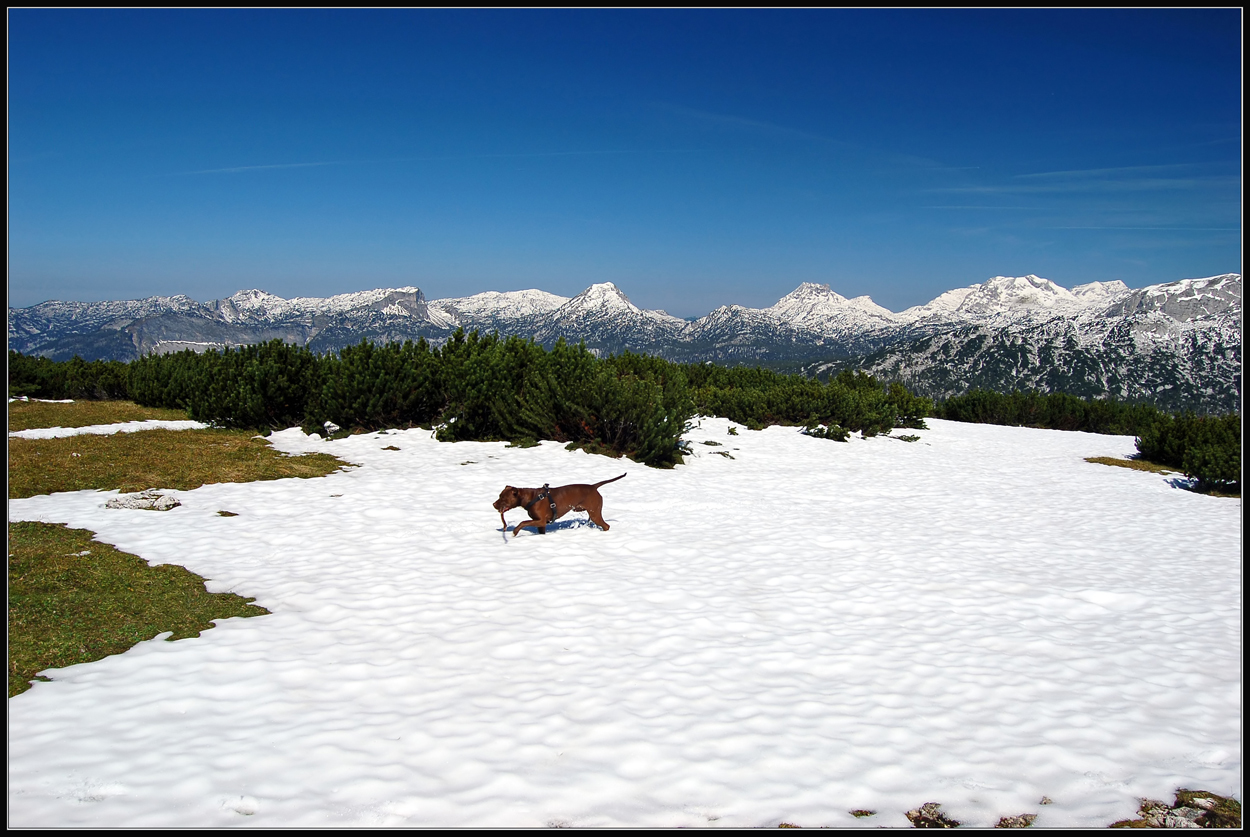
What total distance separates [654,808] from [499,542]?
17.5 feet

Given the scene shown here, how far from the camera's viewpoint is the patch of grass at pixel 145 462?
10.2 m

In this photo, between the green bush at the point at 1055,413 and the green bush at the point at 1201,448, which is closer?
the green bush at the point at 1201,448

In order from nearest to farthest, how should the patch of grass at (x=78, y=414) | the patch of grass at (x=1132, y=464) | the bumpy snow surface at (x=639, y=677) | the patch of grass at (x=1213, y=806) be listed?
the patch of grass at (x=1213, y=806) → the bumpy snow surface at (x=639, y=677) → the patch of grass at (x=78, y=414) → the patch of grass at (x=1132, y=464)

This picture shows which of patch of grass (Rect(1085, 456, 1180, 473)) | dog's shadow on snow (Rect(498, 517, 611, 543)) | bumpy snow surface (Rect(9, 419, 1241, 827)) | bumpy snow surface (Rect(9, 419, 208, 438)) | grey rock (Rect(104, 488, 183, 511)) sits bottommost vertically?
bumpy snow surface (Rect(9, 419, 1241, 827))

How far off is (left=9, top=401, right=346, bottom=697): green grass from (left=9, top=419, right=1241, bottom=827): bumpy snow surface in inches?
11.8

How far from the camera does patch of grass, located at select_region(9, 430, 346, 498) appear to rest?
400 inches

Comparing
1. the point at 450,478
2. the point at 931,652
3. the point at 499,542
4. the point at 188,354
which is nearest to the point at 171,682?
the point at 499,542

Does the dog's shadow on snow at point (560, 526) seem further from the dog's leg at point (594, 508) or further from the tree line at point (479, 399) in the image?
the tree line at point (479, 399)

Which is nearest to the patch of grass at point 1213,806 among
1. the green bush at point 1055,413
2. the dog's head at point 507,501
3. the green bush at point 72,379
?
the dog's head at point 507,501

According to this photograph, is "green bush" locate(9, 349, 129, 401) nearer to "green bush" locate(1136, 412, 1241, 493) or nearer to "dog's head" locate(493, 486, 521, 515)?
"dog's head" locate(493, 486, 521, 515)

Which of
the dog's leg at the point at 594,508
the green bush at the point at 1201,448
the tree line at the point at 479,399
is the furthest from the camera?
the tree line at the point at 479,399

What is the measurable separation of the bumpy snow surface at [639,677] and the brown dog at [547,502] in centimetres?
44

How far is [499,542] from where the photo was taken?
27.1 ft

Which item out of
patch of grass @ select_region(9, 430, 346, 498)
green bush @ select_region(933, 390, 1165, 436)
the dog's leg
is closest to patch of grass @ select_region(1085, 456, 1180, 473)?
green bush @ select_region(933, 390, 1165, 436)
